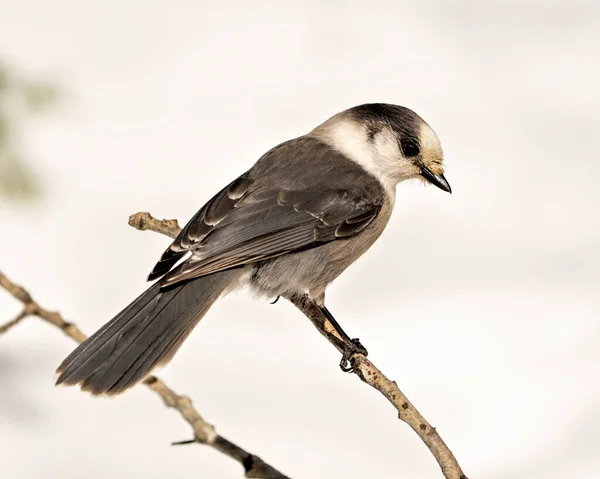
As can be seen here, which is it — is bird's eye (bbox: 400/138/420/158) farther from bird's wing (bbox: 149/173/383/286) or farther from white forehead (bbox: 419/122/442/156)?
bird's wing (bbox: 149/173/383/286)

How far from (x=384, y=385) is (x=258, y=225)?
2.20ft

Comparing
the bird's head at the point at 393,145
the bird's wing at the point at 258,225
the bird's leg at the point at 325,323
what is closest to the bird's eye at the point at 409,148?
the bird's head at the point at 393,145

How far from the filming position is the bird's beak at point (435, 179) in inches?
91.8

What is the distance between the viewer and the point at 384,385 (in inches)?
59.2

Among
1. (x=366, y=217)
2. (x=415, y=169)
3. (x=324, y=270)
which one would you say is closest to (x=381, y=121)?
(x=415, y=169)

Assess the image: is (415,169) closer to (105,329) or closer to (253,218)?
(253,218)

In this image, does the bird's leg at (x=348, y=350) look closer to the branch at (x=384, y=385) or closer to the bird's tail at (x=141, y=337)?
the branch at (x=384, y=385)

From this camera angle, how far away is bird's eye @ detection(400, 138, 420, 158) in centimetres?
235

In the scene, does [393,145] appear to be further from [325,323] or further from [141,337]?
[141,337]

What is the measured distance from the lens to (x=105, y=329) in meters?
1.75

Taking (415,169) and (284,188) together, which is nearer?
(284,188)

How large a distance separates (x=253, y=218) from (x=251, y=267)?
12 centimetres

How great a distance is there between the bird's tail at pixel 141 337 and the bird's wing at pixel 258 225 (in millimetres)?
55

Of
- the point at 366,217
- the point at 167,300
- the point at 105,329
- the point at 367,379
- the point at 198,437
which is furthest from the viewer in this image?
the point at 366,217
